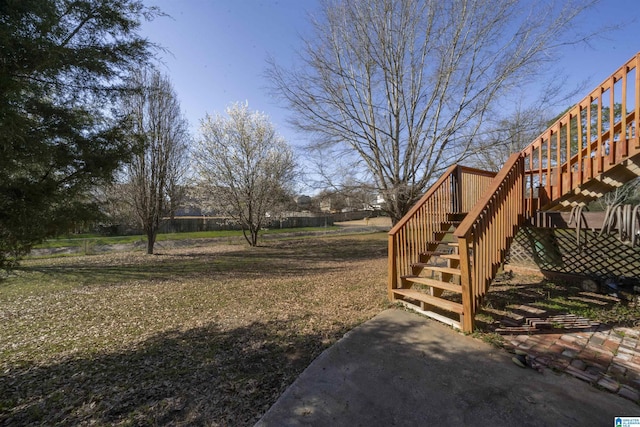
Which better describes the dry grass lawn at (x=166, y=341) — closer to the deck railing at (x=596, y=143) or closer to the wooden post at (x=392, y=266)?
the wooden post at (x=392, y=266)

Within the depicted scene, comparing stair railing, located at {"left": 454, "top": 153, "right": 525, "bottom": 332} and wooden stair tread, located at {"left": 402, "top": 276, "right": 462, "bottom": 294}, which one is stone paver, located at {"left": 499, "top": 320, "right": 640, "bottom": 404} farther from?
wooden stair tread, located at {"left": 402, "top": 276, "right": 462, "bottom": 294}

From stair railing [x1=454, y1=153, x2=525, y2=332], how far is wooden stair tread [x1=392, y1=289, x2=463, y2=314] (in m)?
0.11

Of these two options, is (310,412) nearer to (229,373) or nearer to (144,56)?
(229,373)

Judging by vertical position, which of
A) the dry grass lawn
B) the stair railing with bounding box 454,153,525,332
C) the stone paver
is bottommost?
the dry grass lawn

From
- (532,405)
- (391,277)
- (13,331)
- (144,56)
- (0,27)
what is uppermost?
(144,56)

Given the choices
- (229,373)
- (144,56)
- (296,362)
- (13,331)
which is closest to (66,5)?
(144,56)

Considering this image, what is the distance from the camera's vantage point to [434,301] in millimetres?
3488

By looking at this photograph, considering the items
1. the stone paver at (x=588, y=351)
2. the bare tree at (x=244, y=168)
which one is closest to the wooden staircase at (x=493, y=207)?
the stone paver at (x=588, y=351)

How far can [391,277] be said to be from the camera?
167 inches

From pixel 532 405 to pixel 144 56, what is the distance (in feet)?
15.5

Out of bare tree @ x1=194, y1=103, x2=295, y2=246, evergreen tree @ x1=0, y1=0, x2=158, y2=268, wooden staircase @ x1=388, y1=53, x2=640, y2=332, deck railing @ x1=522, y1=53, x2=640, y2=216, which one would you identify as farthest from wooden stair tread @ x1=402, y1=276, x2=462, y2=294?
bare tree @ x1=194, y1=103, x2=295, y2=246

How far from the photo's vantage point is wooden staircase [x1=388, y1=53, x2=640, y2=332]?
10.6ft

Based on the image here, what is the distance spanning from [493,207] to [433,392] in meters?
2.41

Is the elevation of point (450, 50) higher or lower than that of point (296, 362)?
higher
